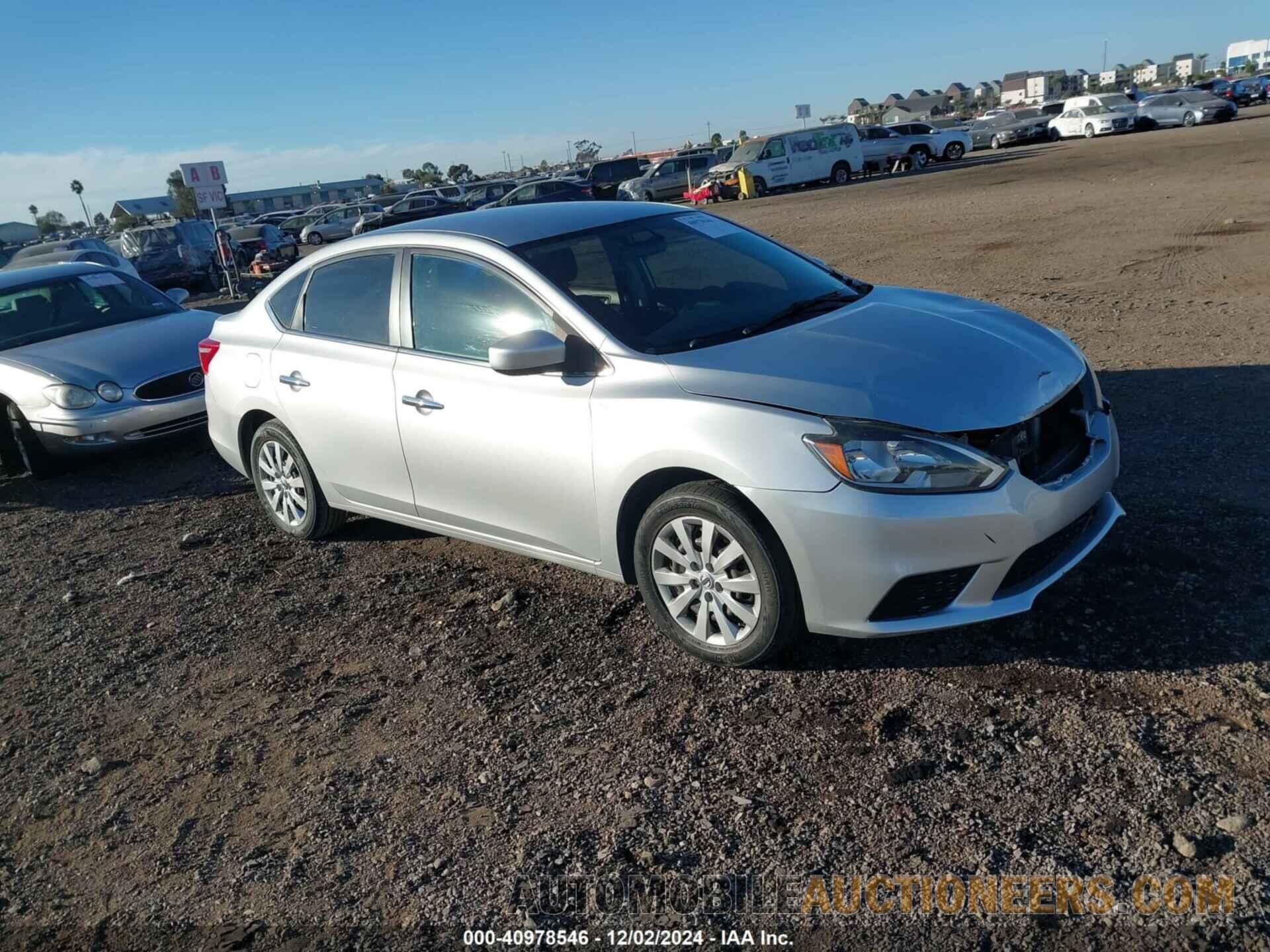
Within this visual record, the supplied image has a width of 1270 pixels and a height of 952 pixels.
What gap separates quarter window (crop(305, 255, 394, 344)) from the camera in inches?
199

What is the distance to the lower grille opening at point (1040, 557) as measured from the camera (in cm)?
361

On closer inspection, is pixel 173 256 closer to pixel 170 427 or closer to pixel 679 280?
pixel 170 427

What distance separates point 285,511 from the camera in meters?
5.96

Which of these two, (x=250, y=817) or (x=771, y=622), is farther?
(x=771, y=622)

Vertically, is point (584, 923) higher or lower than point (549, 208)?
lower

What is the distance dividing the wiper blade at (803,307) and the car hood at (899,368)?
3.6 inches

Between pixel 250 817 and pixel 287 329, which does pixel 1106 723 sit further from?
pixel 287 329

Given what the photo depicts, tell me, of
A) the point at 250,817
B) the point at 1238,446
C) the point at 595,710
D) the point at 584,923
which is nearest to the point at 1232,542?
the point at 1238,446

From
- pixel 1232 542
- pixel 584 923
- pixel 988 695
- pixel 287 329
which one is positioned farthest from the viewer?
pixel 287 329

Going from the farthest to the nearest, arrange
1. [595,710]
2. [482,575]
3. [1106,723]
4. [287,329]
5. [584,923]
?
[287,329], [482,575], [595,710], [1106,723], [584,923]

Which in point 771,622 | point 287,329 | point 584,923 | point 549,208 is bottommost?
point 584,923

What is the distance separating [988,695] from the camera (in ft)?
11.8

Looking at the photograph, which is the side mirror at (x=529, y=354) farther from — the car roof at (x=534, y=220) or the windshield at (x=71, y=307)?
the windshield at (x=71, y=307)

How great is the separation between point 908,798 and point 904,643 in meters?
1.01
